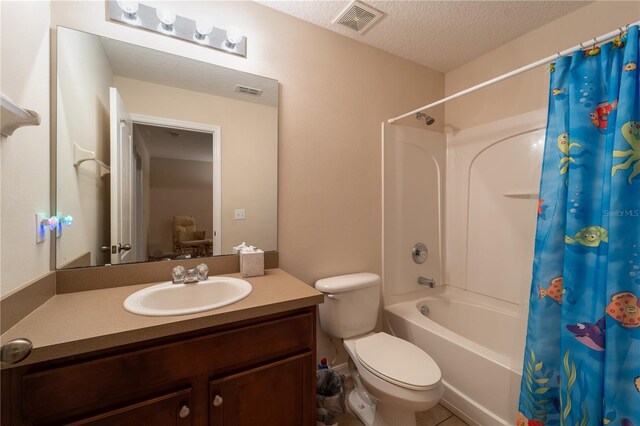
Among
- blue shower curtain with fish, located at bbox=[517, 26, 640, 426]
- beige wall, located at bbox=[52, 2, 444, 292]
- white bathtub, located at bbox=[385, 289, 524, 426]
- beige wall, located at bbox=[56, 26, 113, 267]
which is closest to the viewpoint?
blue shower curtain with fish, located at bbox=[517, 26, 640, 426]

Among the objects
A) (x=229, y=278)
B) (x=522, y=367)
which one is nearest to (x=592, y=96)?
(x=522, y=367)

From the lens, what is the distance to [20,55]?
0.94 m

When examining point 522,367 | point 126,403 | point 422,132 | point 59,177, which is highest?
point 422,132

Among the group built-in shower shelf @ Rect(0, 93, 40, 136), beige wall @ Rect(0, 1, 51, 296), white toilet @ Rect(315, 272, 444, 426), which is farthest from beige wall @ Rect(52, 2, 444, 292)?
built-in shower shelf @ Rect(0, 93, 40, 136)

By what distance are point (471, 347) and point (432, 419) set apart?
513 millimetres

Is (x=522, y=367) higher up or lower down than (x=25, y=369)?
lower down

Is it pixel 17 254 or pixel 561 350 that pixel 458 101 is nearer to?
pixel 561 350

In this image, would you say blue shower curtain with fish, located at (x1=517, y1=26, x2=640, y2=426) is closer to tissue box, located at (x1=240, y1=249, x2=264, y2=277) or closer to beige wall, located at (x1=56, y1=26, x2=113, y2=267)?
tissue box, located at (x1=240, y1=249, x2=264, y2=277)

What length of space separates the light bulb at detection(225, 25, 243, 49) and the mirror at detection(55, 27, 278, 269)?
158 mm

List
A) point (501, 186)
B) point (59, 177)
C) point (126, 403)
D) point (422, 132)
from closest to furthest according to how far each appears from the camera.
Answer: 1. point (126, 403)
2. point (59, 177)
3. point (501, 186)
4. point (422, 132)

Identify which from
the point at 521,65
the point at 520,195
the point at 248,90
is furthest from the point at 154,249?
the point at 521,65

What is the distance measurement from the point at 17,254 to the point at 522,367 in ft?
6.85

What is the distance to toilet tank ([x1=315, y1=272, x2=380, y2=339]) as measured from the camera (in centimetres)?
169

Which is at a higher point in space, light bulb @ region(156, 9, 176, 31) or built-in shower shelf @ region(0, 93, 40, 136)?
light bulb @ region(156, 9, 176, 31)
